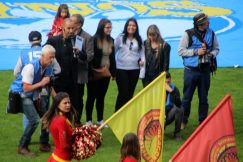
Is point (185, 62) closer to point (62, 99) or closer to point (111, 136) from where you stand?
point (111, 136)

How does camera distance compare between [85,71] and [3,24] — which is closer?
[85,71]

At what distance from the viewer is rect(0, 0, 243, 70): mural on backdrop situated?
2070 centimetres

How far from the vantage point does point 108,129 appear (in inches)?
535

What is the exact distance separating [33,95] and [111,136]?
205cm

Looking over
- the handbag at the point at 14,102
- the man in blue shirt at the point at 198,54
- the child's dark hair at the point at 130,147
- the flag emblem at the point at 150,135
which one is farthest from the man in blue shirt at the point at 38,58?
the child's dark hair at the point at 130,147

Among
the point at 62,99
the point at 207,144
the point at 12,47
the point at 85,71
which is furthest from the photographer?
the point at 12,47

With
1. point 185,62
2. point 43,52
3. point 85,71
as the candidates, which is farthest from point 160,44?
point 43,52

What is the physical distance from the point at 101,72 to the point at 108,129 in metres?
1.06

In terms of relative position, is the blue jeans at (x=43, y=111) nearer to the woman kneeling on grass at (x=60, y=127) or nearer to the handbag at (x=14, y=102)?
the handbag at (x=14, y=102)

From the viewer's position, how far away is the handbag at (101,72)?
13.2 m

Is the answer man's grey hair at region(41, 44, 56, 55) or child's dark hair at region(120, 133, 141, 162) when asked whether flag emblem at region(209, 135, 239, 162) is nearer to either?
child's dark hair at region(120, 133, 141, 162)

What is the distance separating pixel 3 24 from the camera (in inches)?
856

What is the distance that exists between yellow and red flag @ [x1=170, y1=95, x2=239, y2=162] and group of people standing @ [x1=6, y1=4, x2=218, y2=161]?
3.15 m

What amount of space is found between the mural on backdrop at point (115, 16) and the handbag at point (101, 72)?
6.06 m
